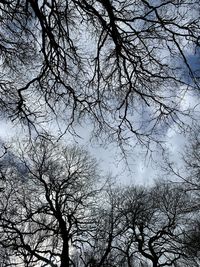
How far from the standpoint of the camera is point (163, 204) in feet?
75.8

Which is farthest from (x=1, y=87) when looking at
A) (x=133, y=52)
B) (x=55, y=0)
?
(x=133, y=52)

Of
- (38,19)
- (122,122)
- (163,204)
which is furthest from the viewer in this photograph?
(163,204)

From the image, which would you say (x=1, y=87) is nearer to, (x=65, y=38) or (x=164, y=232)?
(x=65, y=38)

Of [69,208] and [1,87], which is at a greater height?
[69,208]

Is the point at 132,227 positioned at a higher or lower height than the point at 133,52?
higher

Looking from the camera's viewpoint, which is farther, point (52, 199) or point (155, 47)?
point (52, 199)

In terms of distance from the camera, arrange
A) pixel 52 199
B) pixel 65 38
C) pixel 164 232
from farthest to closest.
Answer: pixel 164 232, pixel 52 199, pixel 65 38

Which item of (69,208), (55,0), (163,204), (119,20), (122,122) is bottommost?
(122,122)

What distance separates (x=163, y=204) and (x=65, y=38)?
17485mm

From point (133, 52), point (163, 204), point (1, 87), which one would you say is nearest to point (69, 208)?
point (163, 204)

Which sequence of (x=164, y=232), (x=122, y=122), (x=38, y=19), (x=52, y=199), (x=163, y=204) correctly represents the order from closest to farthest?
(x=38, y=19)
(x=122, y=122)
(x=52, y=199)
(x=164, y=232)
(x=163, y=204)

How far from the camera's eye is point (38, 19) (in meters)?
6.84

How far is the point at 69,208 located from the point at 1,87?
1011 cm

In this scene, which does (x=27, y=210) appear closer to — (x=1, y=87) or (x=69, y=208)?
(x=69, y=208)
